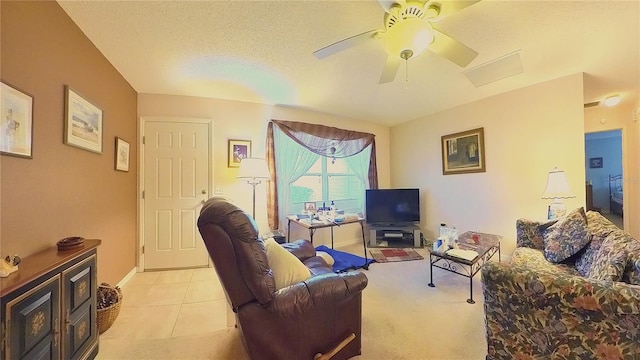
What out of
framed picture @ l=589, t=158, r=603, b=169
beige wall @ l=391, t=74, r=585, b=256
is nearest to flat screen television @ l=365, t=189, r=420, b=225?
beige wall @ l=391, t=74, r=585, b=256

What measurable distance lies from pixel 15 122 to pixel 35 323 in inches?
41.9

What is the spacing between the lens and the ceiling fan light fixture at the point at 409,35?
1.44 metres

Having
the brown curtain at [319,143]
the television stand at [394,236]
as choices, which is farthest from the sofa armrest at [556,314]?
the brown curtain at [319,143]

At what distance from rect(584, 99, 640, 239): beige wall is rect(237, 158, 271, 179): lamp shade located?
5.34 metres

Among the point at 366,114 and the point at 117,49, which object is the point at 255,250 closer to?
the point at 117,49

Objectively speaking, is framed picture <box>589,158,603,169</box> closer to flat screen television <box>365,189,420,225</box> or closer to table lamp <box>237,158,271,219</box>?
flat screen television <box>365,189,420,225</box>

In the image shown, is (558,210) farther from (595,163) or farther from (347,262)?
(595,163)

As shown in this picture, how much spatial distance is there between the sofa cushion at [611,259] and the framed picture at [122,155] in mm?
3972

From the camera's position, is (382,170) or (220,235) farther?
(382,170)

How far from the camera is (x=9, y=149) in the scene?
4.12 feet

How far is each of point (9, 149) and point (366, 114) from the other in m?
3.95

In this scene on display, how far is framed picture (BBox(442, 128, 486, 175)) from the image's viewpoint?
139 inches

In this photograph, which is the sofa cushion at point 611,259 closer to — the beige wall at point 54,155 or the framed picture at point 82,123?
the beige wall at point 54,155

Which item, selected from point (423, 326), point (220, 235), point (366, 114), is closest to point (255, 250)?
point (220, 235)
